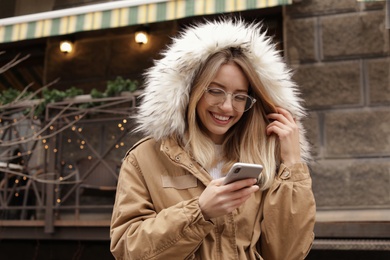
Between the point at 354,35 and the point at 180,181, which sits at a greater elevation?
the point at 354,35

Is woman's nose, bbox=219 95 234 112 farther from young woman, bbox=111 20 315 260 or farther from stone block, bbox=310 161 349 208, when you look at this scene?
stone block, bbox=310 161 349 208

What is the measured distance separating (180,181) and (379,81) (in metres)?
3.66

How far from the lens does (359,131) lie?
522cm

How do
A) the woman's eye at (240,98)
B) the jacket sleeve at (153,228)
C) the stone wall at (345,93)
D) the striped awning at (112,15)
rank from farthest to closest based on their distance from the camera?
A: the stone wall at (345,93)
the striped awning at (112,15)
the woman's eye at (240,98)
the jacket sleeve at (153,228)

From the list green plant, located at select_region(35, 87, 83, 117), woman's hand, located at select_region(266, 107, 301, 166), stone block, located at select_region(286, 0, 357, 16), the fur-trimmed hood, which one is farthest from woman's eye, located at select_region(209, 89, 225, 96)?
green plant, located at select_region(35, 87, 83, 117)

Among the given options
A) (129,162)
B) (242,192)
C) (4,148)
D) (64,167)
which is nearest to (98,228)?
(64,167)

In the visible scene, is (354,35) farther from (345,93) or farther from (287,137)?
(287,137)

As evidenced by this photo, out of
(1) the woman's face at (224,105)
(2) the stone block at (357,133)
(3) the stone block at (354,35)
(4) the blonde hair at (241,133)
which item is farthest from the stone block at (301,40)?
(1) the woman's face at (224,105)

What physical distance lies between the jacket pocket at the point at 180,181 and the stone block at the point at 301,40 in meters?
3.58

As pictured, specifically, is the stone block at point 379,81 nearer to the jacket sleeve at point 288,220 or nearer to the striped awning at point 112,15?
the striped awning at point 112,15

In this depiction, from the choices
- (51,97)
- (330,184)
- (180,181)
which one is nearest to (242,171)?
(180,181)

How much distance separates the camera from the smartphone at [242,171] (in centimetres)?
180

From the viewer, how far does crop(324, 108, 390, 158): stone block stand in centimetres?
515

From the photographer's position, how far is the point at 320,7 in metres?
5.49
